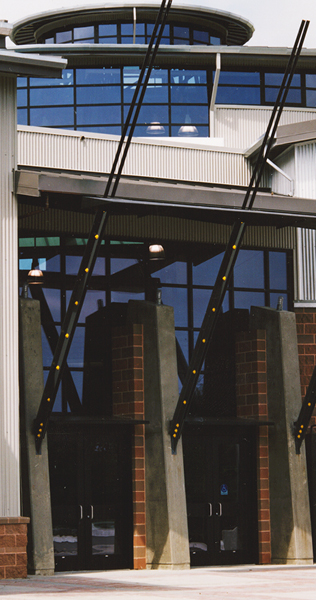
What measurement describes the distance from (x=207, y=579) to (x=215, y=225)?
322 inches

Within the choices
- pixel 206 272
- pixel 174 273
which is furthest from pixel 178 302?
pixel 206 272

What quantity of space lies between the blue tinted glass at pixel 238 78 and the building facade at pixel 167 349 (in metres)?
7.98

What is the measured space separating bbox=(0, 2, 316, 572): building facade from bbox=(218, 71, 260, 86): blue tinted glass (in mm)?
7980

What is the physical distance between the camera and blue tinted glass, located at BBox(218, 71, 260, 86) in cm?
2906

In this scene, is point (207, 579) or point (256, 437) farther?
point (256, 437)

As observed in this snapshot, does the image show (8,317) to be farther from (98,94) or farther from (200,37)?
(200,37)

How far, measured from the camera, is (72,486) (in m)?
18.0

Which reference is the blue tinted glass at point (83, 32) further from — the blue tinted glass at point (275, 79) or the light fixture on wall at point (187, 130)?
the blue tinted glass at point (275, 79)

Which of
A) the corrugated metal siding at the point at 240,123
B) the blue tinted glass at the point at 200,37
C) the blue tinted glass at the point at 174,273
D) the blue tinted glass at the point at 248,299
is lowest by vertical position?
the blue tinted glass at the point at 248,299

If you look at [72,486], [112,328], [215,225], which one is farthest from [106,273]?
[72,486]

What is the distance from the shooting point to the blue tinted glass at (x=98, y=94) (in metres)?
30.0

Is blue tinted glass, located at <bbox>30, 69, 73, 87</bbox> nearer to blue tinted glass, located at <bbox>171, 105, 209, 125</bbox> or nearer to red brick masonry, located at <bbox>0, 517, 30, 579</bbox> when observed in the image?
blue tinted glass, located at <bbox>171, 105, 209, 125</bbox>

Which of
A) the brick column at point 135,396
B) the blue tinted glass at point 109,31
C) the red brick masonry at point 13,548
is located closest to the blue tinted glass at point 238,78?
the blue tinted glass at point 109,31

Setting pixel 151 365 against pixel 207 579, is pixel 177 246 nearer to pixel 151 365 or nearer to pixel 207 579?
pixel 151 365
